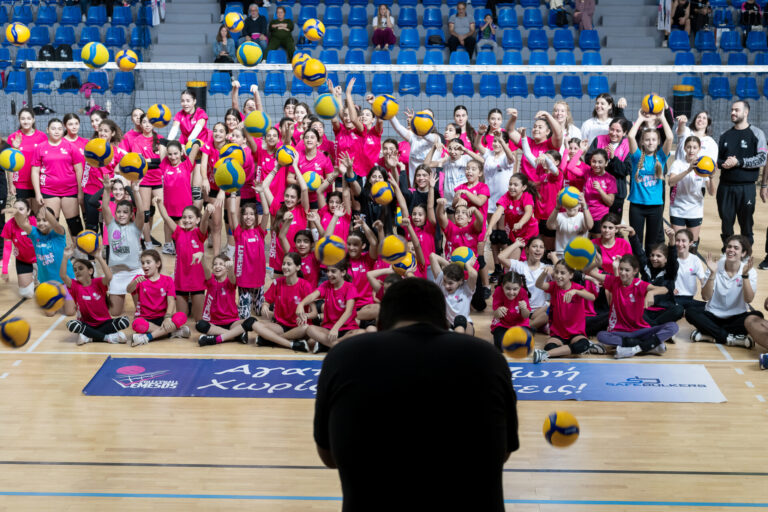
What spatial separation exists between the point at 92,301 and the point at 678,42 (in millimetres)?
14395

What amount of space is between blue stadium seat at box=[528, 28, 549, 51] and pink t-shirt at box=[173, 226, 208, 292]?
11589mm

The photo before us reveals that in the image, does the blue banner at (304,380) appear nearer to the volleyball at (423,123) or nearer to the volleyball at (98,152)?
the volleyball at (98,152)

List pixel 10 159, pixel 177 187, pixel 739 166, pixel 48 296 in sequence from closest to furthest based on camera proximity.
→ pixel 48 296 < pixel 10 159 < pixel 177 187 < pixel 739 166

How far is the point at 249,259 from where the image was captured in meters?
8.98

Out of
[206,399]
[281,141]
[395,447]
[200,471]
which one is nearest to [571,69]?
[281,141]

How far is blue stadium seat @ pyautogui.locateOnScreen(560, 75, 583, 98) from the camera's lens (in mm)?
17406

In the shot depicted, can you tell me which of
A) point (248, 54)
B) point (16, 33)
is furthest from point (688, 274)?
point (16, 33)

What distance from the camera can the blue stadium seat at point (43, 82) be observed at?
1716cm

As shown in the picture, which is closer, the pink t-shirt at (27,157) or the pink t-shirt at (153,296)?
the pink t-shirt at (153,296)

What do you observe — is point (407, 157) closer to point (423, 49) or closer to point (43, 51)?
point (423, 49)

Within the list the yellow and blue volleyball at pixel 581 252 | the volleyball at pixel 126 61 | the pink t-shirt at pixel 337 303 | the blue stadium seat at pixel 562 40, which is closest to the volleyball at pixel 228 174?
the pink t-shirt at pixel 337 303

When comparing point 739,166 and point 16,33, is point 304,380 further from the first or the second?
point 16,33

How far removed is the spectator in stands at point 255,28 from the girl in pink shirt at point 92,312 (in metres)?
9.54

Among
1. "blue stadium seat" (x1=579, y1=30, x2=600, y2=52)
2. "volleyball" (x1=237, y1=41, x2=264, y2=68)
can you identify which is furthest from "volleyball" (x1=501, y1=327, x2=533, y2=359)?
"blue stadium seat" (x1=579, y1=30, x2=600, y2=52)
